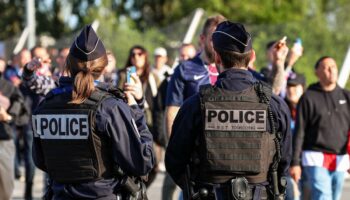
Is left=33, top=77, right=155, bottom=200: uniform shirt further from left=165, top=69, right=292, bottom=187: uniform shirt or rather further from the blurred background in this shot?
the blurred background

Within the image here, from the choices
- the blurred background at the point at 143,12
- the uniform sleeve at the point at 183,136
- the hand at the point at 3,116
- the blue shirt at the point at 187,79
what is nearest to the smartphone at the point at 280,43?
the blue shirt at the point at 187,79

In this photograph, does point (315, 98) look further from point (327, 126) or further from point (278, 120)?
point (278, 120)

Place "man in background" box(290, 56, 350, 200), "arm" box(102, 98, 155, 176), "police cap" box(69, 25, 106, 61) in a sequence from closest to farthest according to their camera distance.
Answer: "arm" box(102, 98, 155, 176) → "police cap" box(69, 25, 106, 61) → "man in background" box(290, 56, 350, 200)

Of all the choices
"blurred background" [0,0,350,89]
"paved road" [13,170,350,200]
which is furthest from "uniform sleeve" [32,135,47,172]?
"blurred background" [0,0,350,89]

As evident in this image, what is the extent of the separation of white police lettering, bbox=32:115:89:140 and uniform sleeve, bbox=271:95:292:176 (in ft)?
3.87

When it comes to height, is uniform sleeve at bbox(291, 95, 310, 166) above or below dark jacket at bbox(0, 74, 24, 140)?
below

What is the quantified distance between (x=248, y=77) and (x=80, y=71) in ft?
3.33

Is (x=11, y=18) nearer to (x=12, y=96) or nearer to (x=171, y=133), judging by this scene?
(x=12, y=96)

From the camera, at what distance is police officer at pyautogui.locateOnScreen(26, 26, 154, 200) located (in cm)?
520

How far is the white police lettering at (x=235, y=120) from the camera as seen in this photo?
5414mm

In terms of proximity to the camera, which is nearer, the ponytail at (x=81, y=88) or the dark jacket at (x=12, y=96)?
the ponytail at (x=81, y=88)

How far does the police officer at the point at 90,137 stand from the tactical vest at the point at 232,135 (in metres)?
0.36

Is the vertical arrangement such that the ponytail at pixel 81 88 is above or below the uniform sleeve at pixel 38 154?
above

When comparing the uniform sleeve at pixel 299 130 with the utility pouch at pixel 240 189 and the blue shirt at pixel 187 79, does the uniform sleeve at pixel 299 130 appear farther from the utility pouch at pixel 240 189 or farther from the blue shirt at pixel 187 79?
the utility pouch at pixel 240 189
